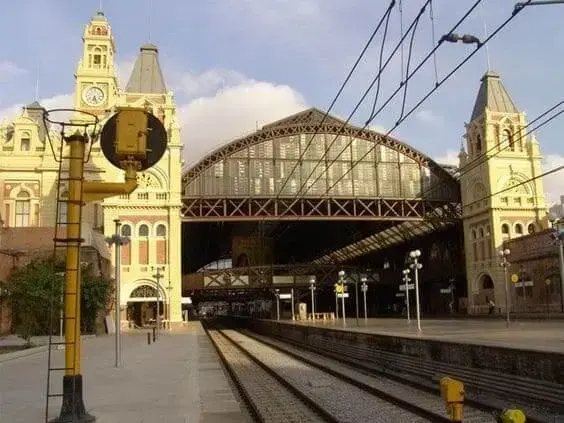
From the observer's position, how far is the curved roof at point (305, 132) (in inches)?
2662

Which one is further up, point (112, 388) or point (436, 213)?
point (436, 213)

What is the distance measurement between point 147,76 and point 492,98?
36.9m

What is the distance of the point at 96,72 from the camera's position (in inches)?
2576

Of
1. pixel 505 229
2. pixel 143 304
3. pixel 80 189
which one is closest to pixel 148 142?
pixel 80 189

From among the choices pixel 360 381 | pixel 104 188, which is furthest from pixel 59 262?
pixel 104 188

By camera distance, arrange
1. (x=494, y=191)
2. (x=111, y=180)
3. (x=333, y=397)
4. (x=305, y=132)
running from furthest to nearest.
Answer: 1. (x=305, y=132)
2. (x=494, y=191)
3. (x=111, y=180)
4. (x=333, y=397)

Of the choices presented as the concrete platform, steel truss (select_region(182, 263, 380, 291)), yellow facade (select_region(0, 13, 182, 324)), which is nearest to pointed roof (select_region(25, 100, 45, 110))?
yellow facade (select_region(0, 13, 182, 324))

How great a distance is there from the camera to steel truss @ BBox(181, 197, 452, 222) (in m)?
67.5

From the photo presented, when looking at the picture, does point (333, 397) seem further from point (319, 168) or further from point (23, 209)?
point (319, 168)

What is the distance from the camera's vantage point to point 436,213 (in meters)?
73.9

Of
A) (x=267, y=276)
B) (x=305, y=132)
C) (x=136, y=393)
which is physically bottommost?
(x=136, y=393)

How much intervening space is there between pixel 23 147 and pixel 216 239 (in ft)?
139

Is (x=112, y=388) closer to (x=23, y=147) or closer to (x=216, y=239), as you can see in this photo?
(x=23, y=147)

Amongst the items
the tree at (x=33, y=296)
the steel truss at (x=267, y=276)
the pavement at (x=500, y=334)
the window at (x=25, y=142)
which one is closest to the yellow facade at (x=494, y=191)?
the steel truss at (x=267, y=276)
